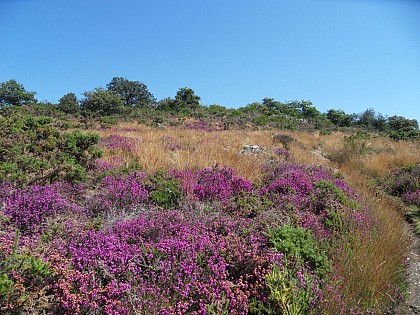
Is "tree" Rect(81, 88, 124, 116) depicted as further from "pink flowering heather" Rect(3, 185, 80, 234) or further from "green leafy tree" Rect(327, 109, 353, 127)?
"green leafy tree" Rect(327, 109, 353, 127)

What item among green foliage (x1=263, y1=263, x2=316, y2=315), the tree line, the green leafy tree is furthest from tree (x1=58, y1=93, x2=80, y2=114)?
the green leafy tree

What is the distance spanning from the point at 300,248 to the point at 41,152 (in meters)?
5.69

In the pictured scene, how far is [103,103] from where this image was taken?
98.6ft

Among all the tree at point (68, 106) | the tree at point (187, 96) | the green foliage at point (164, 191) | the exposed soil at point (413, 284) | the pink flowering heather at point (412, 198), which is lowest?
the exposed soil at point (413, 284)

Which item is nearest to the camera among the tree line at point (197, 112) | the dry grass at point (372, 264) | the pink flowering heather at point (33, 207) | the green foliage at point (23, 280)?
the green foliage at point (23, 280)

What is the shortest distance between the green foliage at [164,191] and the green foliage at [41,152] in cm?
147

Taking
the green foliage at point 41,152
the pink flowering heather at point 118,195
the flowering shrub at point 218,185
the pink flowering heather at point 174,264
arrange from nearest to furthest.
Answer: the pink flowering heather at point 174,264 → the pink flowering heather at point 118,195 → the flowering shrub at point 218,185 → the green foliage at point 41,152

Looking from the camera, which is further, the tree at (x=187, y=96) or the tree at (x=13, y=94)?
the tree at (x=187, y=96)

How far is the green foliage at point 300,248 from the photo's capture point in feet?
9.63

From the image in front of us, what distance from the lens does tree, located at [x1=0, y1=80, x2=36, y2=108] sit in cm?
3497

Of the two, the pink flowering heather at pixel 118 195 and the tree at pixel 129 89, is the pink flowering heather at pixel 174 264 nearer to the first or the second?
the pink flowering heather at pixel 118 195

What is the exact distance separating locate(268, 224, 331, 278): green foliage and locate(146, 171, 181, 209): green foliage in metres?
2.00

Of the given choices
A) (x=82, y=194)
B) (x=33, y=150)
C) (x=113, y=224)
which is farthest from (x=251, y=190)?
(x=33, y=150)

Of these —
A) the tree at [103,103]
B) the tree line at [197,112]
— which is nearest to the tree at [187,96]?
the tree line at [197,112]
